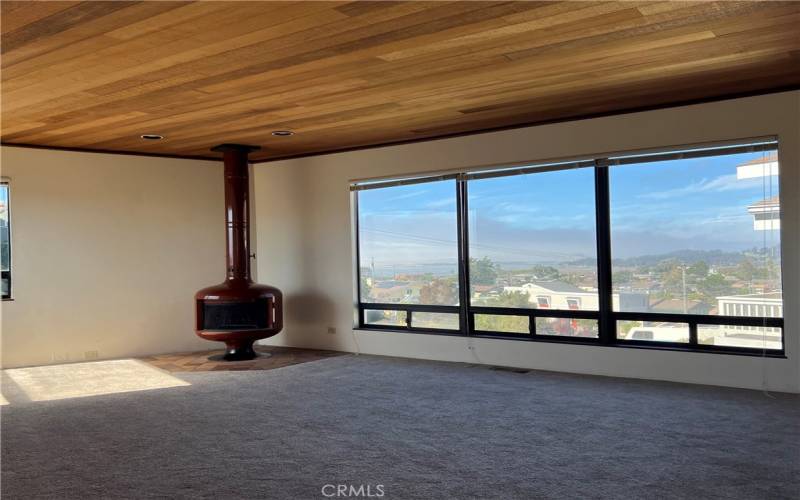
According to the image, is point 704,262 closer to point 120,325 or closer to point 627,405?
point 627,405

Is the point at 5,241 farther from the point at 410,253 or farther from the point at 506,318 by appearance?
the point at 506,318

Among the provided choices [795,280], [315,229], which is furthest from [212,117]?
[795,280]

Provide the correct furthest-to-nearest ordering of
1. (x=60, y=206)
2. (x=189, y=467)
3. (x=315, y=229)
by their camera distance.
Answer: (x=315, y=229) → (x=60, y=206) → (x=189, y=467)

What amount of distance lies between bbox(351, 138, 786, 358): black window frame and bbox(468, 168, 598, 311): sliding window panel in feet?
0.20

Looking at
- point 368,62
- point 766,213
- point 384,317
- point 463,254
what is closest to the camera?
point 368,62

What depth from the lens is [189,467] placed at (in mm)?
3889

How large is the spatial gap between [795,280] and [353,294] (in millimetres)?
4417

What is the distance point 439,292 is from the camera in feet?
24.2

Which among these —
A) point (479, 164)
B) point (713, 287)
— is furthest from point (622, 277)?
point (479, 164)

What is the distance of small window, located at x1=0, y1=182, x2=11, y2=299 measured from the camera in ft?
23.5

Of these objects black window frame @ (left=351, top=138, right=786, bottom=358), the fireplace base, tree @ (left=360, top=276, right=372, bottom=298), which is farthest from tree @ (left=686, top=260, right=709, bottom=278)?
the fireplace base

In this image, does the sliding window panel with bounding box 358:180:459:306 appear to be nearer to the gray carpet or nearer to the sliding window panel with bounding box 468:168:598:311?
the sliding window panel with bounding box 468:168:598:311

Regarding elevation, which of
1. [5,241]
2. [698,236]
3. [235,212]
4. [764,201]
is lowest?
[698,236]

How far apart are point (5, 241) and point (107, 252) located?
101 cm
